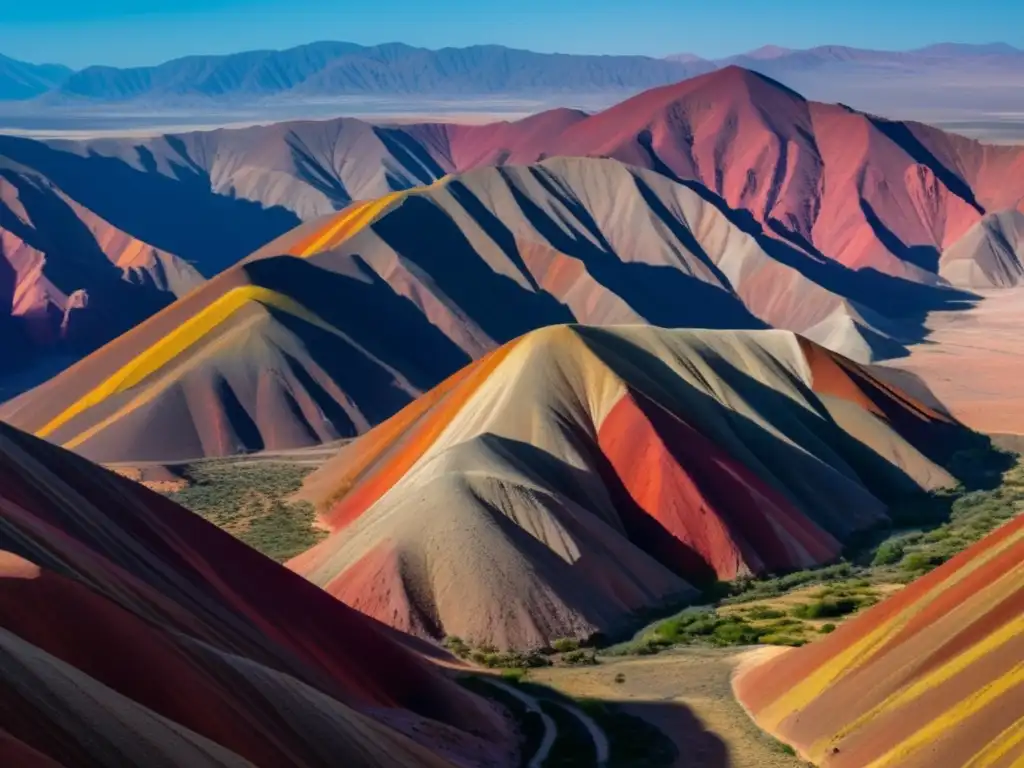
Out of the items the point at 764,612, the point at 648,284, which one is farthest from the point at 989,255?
the point at 764,612

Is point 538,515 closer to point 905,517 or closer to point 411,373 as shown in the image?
point 905,517

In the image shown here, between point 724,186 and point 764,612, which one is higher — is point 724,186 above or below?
above

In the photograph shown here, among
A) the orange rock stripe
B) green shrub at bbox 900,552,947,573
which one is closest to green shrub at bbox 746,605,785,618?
green shrub at bbox 900,552,947,573

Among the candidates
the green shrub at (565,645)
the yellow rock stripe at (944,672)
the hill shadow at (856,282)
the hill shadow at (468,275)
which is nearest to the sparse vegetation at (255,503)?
the green shrub at (565,645)

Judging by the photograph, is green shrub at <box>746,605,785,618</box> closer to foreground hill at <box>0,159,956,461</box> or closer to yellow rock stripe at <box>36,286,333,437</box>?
foreground hill at <box>0,159,956,461</box>

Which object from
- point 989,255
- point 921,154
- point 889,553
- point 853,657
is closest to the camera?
point 853,657

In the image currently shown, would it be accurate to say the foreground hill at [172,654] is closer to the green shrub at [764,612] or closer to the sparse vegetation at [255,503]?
the green shrub at [764,612]

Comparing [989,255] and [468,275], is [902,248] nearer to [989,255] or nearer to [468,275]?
[989,255]
